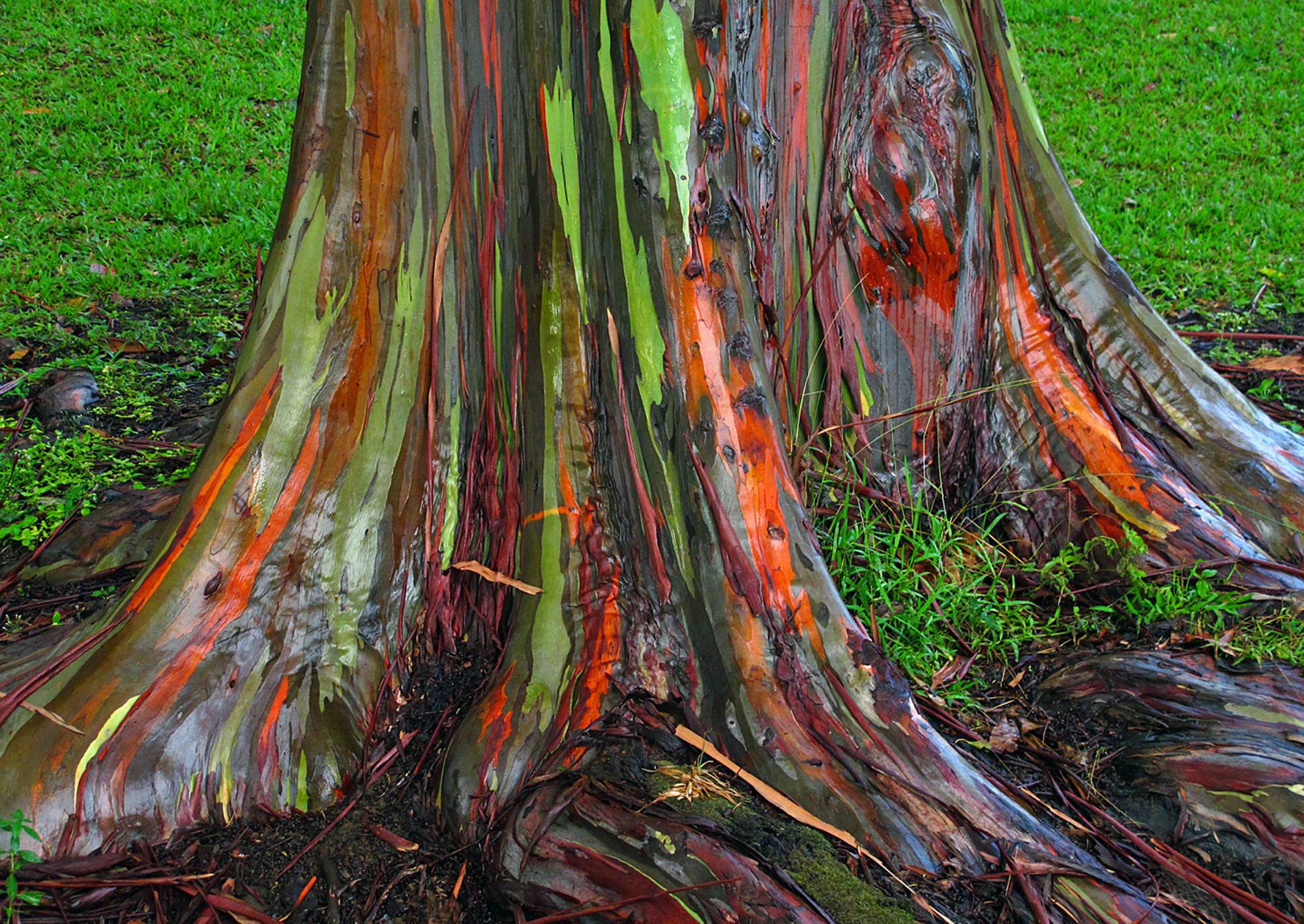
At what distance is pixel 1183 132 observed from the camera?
22.7ft

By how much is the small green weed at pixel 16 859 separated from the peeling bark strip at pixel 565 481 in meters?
0.05

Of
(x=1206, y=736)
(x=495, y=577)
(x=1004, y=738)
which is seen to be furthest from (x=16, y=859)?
(x=1206, y=736)

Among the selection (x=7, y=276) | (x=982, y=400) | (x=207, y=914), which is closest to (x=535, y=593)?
(x=207, y=914)

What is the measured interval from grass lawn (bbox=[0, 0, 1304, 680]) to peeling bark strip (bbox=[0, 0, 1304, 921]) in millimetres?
625

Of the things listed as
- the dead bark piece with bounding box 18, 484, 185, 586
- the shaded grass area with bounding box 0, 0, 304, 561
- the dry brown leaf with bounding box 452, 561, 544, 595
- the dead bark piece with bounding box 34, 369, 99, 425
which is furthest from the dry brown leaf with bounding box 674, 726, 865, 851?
the dead bark piece with bounding box 34, 369, 99, 425

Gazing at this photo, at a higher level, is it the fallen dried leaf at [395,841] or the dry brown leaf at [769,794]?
the dry brown leaf at [769,794]

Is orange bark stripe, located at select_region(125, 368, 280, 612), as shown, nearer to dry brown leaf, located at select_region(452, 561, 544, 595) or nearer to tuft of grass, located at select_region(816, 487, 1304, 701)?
dry brown leaf, located at select_region(452, 561, 544, 595)

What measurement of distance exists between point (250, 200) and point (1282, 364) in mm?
5769

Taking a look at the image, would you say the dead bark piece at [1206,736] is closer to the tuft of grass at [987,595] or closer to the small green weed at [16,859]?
the tuft of grass at [987,595]

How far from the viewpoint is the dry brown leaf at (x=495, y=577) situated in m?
2.48

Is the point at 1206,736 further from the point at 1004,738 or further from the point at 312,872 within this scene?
the point at 312,872

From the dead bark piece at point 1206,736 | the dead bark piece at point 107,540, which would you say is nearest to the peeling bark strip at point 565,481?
the dead bark piece at point 1206,736

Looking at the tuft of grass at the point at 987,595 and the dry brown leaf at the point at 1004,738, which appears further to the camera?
the tuft of grass at the point at 987,595

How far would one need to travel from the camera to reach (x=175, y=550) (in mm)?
2393
